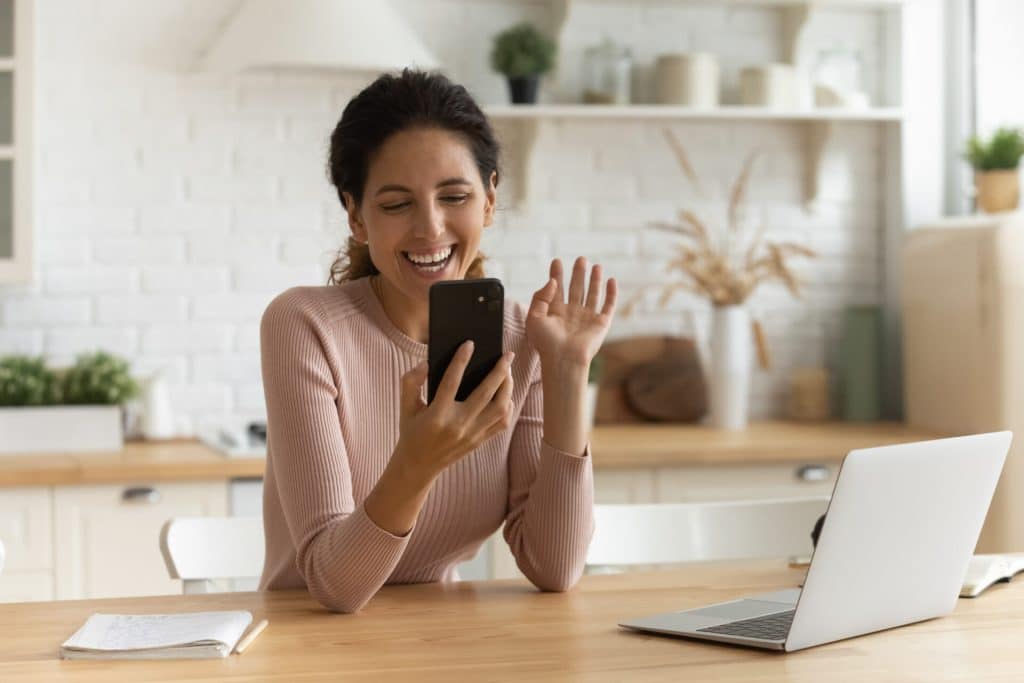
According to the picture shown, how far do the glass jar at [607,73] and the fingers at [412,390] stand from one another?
2353 mm

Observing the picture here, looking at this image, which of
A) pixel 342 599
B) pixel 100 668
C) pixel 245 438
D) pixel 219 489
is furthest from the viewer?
pixel 245 438

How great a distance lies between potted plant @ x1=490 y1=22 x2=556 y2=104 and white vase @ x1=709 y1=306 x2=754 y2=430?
2.60 feet

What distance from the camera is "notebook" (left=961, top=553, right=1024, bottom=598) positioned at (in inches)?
70.9

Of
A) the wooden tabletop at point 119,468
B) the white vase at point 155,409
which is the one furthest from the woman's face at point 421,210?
the white vase at point 155,409

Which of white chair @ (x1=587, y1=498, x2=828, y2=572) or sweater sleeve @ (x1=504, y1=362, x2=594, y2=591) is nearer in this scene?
sweater sleeve @ (x1=504, y1=362, x2=594, y2=591)

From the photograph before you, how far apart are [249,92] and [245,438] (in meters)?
0.94

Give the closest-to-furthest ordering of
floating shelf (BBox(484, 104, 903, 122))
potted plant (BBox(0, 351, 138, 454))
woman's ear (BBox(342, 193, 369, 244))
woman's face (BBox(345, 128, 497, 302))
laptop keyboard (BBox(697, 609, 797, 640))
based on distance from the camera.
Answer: laptop keyboard (BBox(697, 609, 797, 640))
woman's face (BBox(345, 128, 497, 302))
woman's ear (BBox(342, 193, 369, 244))
potted plant (BBox(0, 351, 138, 454))
floating shelf (BBox(484, 104, 903, 122))

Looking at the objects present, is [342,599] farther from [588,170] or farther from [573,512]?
[588,170]

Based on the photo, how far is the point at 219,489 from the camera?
126 inches

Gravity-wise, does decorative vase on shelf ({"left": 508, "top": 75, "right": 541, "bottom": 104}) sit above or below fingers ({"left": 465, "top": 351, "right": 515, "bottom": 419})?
above

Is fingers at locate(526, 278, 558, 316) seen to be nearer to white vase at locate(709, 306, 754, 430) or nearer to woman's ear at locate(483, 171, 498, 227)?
woman's ear at locate(483, 171, 498, 227)

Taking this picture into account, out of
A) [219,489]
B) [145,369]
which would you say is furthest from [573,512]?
[145,369]

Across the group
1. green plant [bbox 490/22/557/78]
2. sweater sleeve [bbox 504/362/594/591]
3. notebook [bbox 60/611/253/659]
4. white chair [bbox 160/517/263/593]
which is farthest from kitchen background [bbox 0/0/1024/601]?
notebook [bbox 60/611/253/659]

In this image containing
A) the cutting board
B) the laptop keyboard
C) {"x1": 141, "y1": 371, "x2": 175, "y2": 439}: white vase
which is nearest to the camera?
the laptop keyboard
